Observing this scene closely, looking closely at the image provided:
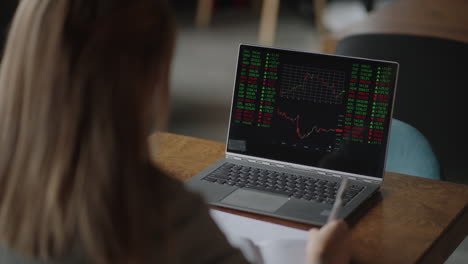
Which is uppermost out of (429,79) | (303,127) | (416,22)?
(416,22)

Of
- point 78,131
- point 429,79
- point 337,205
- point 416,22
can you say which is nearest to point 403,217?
point 337,205

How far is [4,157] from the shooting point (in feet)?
2.50

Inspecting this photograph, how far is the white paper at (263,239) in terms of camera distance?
1062 mm

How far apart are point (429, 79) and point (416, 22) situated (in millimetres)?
640

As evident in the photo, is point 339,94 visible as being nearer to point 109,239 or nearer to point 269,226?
point 269,226

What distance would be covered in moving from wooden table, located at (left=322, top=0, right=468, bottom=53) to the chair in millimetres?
373

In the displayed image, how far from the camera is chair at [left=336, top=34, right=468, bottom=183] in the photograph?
2338 mm

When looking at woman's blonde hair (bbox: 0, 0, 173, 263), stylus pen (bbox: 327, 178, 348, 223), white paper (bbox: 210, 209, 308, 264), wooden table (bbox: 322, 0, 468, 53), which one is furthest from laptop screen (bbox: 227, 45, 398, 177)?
wooden table (bbox: 322, 0, 468, 53)

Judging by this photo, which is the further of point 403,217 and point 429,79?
point 429,79

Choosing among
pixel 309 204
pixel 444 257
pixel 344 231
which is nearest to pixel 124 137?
pixel 344 231

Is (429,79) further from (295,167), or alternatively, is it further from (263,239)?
(263,239)

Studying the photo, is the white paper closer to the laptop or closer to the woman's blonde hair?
the laptop

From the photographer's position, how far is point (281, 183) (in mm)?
1368

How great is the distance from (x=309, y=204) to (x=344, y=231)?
0.74 feet
